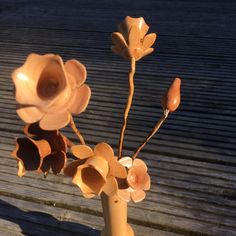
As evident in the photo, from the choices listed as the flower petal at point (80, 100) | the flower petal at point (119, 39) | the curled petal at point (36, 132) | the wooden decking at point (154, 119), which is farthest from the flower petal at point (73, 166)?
the wooden decking at point (154, 119)

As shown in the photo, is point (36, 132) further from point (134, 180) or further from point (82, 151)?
point (134, 180)

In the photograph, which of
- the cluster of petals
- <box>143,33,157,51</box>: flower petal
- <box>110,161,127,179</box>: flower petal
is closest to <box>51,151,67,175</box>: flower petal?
the cluster of petals

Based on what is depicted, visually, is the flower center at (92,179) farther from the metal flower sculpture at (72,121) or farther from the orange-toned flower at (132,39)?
the orange-toned flower at (132,39)

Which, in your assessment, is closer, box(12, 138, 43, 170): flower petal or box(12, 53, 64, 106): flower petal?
box(12, 53, 64, 106): flower petal

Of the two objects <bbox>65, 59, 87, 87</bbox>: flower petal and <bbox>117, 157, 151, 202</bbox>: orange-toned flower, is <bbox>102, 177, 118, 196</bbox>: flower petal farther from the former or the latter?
<bbox>65, 59, 87, 87</bbox>: flower petal

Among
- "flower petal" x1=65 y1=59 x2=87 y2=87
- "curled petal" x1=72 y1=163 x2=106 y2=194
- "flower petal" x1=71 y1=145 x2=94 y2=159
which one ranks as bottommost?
"curled petal" x1=72 y1=163 x2=106 y2=194

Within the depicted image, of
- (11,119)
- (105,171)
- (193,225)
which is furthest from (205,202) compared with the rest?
(11,119)
